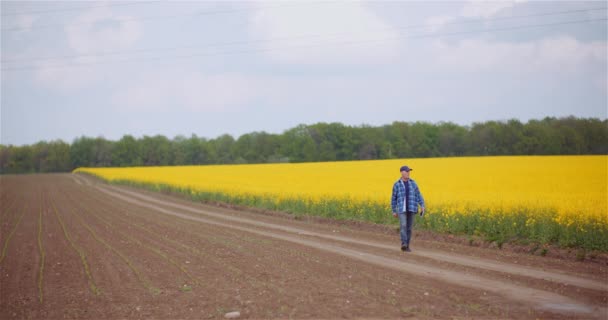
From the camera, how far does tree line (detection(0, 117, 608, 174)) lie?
46.2m

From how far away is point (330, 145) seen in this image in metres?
99.0

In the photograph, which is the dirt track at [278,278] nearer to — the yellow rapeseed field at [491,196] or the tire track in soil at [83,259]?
the tire track in soil at [83,259]

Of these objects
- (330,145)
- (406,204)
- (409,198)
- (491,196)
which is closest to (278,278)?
(406,204)

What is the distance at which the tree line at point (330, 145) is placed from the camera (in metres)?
46.2

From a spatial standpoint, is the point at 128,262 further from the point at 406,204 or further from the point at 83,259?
the point at 406,204

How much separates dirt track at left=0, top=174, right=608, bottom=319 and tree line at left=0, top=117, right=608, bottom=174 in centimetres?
2366

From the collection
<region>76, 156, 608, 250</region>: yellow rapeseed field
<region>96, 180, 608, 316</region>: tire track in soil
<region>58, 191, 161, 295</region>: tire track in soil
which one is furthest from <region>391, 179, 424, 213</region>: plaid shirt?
<region>58, 191, 161, 295</region>: tire track in soil

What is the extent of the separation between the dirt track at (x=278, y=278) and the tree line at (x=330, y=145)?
77.6 ft

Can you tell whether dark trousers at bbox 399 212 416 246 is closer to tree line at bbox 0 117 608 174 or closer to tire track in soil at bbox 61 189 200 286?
tire track in soil at bbox 61 189 200 286

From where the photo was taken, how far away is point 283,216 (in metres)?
22.1

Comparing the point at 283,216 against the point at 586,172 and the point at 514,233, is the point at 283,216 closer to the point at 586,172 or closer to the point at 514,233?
the point at 514,233

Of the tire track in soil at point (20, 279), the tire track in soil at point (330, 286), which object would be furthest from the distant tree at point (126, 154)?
the tire track in soil at point (330, 286)

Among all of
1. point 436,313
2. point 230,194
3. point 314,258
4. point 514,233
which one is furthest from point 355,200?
point 436,313

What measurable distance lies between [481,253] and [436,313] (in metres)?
5.69
